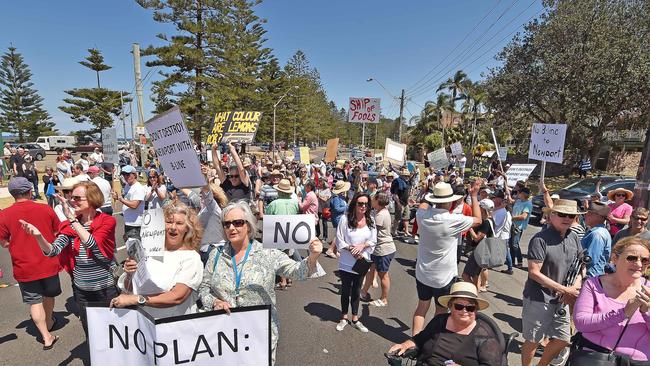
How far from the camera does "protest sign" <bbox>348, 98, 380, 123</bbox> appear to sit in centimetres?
1585

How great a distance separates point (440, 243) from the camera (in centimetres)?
363

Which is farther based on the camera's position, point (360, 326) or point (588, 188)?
point (588, 188)

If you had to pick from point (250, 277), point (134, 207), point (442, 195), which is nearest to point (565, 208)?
point (442, 195)

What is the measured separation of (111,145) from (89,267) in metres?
8.45

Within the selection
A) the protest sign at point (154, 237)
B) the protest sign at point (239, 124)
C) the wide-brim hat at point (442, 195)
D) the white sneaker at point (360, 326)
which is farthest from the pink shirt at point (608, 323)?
the protest sign at point (239, 124)

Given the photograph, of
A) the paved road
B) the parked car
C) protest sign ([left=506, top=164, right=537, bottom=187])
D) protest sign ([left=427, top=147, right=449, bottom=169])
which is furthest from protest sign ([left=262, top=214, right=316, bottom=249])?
the parked car

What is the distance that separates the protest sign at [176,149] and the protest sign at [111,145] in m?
7.26

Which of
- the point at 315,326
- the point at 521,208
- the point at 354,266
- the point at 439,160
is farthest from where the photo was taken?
the point at 439,160

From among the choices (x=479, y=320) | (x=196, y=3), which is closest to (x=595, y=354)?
(x=479, y=320)

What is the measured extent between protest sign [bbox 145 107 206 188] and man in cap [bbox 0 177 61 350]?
1279 mm

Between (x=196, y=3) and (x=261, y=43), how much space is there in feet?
62.2

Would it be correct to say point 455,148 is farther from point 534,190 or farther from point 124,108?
point 124,108

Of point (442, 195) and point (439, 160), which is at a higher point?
point (439, 160)

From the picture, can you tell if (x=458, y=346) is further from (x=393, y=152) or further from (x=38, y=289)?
(x=393, y=152)
